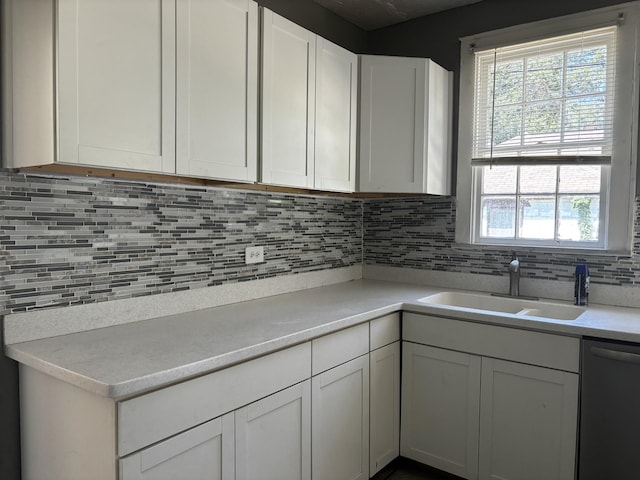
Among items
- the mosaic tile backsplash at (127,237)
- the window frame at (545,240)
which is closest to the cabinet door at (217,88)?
the mosaic tile backsplash at (127,237)

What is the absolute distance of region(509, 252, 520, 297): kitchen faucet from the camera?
253 centimetres

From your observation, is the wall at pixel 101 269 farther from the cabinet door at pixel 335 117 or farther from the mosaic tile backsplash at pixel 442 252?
the mosaic tile backsplash at pixel 442 252

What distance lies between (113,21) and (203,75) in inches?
13.9

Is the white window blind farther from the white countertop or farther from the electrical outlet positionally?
the electrical outlet

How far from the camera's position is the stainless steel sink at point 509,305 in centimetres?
232

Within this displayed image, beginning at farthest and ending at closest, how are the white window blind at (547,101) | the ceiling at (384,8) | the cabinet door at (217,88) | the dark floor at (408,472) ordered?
the ceiling at (384,8) < the white window blind at (547,101) < the dark floor at (408,472) < the cabinet door at (217,88)

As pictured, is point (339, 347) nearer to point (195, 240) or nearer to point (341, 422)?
point (341, 422)

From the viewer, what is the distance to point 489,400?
2100 millimetres

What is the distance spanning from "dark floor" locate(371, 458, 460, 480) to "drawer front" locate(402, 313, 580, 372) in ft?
2.08

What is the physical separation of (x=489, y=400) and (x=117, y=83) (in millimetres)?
1936

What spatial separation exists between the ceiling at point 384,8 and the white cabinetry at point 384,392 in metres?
1.82

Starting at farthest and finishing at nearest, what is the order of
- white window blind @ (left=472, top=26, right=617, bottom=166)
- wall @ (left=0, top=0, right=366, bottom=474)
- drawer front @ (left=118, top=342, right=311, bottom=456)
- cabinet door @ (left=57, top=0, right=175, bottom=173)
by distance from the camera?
white window blind @ (left=472, top=26, right=617, bottom=166)
wall @ (left=0, top=0, right=366, bottom=474)
cabinet door @ (left=57, top=0, right=175, bottom=173)
drawer front @ (left=118, top=342, right=311, bottom=456)

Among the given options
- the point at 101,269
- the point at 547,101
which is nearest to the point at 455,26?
the point at 547,101

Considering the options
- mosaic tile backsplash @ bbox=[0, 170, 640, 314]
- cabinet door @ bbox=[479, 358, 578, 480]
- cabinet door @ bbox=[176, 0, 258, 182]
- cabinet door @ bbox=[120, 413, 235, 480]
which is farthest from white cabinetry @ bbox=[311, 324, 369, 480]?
cabinet door @ bbox=[176, 0, 258, 182]
